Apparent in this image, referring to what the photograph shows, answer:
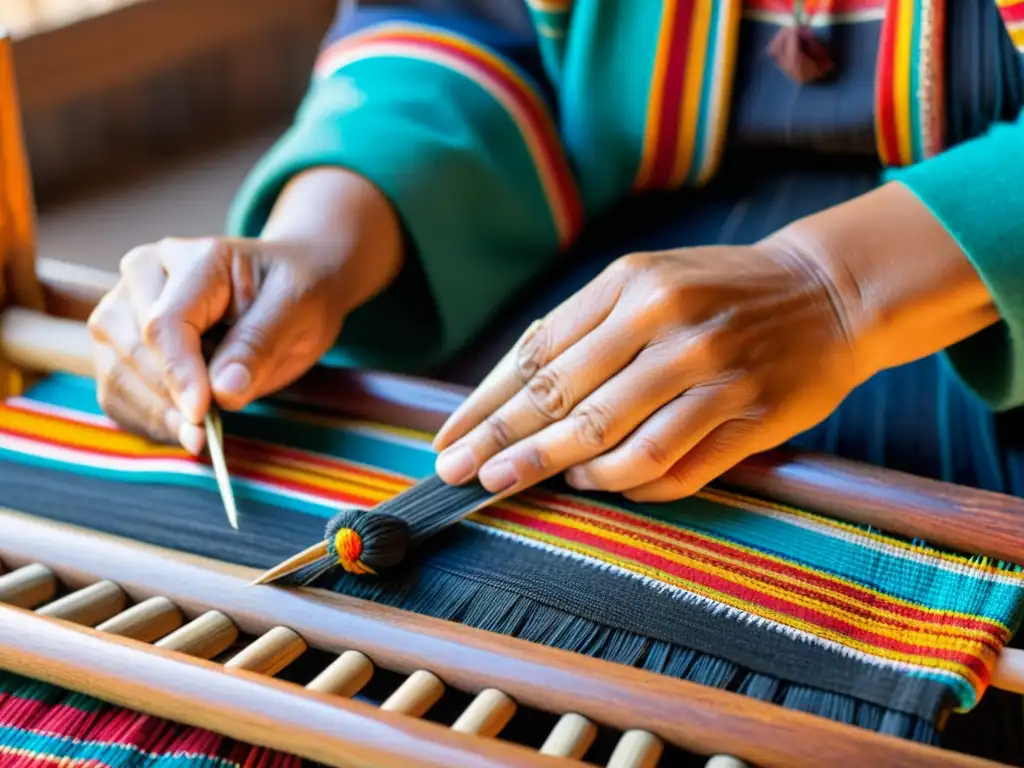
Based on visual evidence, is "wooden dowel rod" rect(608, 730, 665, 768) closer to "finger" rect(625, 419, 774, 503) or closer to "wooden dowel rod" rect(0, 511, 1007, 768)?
"wooden dowel rod" rect(0, 511, 1007, 768)

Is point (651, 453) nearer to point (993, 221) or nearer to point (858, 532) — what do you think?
point (858, 532)

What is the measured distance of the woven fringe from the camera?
0.51 meters

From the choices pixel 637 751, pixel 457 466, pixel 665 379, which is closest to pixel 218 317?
pixel 457 466

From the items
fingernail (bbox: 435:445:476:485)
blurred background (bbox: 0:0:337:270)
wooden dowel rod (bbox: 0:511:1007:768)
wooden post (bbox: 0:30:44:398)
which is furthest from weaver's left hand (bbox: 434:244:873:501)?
blurred background (bbox: 0:0:337:270)

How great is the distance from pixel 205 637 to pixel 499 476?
19 centimetres

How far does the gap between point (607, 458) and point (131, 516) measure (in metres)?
0.30

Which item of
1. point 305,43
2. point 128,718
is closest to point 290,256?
point 128,718

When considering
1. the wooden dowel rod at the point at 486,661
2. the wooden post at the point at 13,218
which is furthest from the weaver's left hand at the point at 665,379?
the wooden post at the point at 13,218

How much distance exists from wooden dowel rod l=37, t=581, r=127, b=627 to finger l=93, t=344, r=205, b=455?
139mm

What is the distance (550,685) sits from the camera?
1.68ft

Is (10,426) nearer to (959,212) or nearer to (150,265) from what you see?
(150,265)

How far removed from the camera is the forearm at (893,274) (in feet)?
2.18

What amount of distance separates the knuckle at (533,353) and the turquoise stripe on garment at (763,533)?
89 mm

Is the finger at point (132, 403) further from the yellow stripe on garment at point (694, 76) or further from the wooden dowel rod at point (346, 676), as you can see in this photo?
the yellow stripe on garment at point (694, 76)
